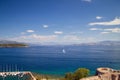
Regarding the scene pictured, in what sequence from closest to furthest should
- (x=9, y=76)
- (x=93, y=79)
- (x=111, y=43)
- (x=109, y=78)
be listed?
(x=93, y=79) → (x=109, y=78) → (x=9, y=76) → (x=111, y=43)

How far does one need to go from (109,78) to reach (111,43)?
108978 millimetres

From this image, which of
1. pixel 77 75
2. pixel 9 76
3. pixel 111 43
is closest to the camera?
pixel 77 75

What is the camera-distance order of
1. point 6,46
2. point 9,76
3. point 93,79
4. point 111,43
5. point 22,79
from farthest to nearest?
1. point 111,43
2. point 6,46
3. point 9,76
4. point 22,79
5. point 93,79

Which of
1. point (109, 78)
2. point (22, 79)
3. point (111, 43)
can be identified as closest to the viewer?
point (109, 78)

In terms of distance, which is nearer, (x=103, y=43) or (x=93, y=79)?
(x=93, y=79)

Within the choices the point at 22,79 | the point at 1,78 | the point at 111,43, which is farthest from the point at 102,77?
the point at 111,43

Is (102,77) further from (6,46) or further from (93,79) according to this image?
(6,46)

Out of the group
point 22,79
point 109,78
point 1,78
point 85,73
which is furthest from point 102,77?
point 1,78

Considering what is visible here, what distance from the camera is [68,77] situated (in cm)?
1745

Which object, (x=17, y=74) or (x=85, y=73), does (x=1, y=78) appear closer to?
(x=17, y=74)

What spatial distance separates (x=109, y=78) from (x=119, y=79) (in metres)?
0.71

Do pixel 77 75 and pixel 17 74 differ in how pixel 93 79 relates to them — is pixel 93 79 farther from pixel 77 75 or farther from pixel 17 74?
pixel 17 74

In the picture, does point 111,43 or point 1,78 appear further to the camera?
point 111,43

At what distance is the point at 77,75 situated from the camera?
56.1 ft
